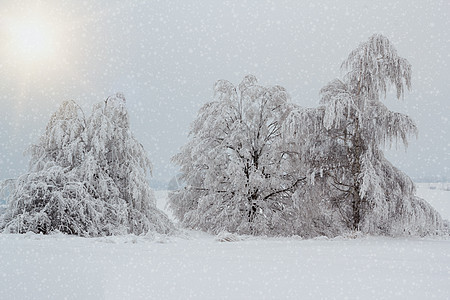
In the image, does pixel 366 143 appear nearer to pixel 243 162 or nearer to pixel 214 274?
pixel 243 162

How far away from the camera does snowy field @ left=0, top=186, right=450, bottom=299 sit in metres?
2.67

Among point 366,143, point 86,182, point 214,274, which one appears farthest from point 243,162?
point 214,274

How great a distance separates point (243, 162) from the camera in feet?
38.7

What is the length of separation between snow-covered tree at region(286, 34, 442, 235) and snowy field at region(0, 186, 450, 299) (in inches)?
171

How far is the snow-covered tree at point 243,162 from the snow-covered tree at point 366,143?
1.77 meters

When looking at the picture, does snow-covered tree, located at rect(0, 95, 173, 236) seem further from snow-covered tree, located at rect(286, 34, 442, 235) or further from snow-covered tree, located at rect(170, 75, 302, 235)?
snow-covered tree, located at rect(286, 34, 442, 235)

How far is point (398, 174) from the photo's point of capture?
8938 mm

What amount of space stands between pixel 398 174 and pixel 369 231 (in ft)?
5.19

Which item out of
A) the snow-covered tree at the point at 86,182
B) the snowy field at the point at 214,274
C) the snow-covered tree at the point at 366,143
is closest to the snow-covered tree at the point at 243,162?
the snow-covered tree at the point at 366,143

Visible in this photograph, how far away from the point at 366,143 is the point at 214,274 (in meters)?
7.07

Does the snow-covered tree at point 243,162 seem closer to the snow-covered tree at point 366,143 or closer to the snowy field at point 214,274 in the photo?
the snow-covered tree at point 366,143

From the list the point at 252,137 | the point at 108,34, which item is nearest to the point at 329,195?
the point at 252,137

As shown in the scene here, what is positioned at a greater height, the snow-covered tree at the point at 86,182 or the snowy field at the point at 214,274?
the snow-covered tree at the point at 86,182

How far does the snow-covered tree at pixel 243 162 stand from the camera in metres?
11.4
